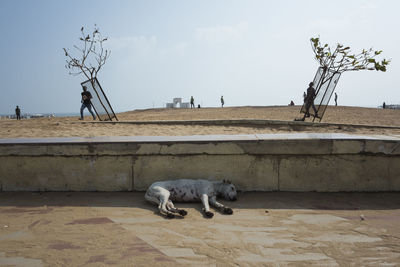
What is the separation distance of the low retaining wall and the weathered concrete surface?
0.22m

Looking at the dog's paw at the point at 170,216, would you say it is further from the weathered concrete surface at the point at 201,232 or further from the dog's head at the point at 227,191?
the dog's head at the point at 227,191

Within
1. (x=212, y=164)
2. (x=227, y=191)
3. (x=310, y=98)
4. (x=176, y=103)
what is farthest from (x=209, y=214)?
(x=176, y=103)

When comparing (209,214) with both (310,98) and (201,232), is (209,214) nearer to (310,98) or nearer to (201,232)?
(201,232)

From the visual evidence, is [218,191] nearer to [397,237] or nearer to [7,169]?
[397,237]

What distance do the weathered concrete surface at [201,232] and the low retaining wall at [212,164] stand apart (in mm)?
224

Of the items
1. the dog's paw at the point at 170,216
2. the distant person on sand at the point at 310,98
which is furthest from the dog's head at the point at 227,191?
the distant person on sand at the point at 310,98

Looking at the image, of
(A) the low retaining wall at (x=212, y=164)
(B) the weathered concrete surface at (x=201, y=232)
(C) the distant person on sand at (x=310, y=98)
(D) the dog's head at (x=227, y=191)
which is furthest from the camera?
(C) the distant person on sand at (x=310, y=98)

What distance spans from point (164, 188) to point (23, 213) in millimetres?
1668

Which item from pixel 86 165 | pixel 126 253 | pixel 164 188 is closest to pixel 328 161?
pixel 164 188

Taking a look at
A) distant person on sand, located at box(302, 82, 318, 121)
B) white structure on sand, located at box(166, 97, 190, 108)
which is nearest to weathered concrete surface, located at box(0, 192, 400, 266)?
distant person on sand, located at box(302, 82, 318, 121)

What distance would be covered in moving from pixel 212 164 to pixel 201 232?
4.62 feet

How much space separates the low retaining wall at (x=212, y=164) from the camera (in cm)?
403

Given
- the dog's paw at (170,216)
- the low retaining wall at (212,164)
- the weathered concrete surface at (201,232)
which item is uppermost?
the low retaining wall at (212,164)

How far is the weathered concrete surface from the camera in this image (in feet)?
7.54
